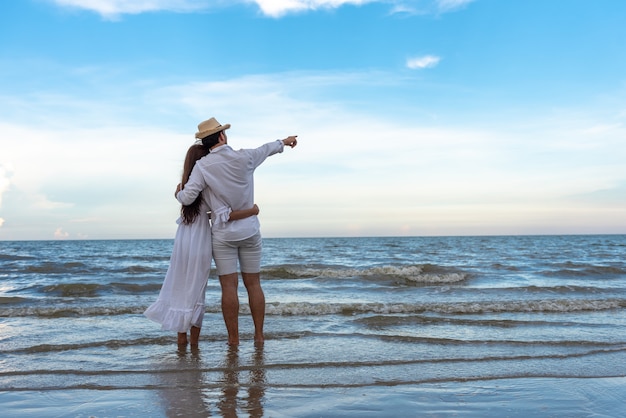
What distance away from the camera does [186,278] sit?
4633 millimetres

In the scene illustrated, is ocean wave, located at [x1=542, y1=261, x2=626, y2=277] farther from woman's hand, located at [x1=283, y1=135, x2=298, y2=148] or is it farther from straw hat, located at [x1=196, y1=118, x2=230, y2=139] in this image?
straw hat, located at [x1=196, y1=118, x2=230, y2=139]

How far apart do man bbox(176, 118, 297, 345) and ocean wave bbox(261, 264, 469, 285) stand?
319 inches

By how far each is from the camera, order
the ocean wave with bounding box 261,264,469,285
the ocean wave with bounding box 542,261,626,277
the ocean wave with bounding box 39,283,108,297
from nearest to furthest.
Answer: the ocean wave with bounding box 39,283,108,297, the ocean wave with bounding box 261,264,469,285, the ocean wave with bounding box 542,261,626,277

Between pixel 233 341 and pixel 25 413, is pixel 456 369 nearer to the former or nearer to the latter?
pixel 233 341

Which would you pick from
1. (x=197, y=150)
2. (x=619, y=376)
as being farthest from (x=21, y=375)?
(x=619, y=376)

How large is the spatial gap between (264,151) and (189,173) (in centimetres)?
65

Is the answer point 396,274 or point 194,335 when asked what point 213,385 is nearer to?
point 194,335

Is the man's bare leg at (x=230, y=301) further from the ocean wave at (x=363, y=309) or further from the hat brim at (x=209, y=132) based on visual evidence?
the ocean wave at (x=363, y=309)

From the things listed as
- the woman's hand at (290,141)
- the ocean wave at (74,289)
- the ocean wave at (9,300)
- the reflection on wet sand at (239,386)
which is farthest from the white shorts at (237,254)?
the ocean wave at (74,289)

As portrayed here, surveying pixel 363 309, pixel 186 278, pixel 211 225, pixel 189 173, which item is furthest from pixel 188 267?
pixel 363 309

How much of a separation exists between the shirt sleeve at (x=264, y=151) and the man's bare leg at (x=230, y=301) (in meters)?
1.00

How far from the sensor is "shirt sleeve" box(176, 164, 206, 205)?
4395 millimetres

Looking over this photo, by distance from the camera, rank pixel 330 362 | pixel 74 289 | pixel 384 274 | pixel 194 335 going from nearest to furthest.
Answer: pixel 330 362
pixel 194 335
pixel 74 289
pixel 384 274

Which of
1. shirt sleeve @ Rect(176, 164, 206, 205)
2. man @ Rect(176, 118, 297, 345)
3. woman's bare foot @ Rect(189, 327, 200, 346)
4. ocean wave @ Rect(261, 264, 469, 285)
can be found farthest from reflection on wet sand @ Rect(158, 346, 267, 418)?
ocean wave @ Rect(261, 264, 469, 285)
